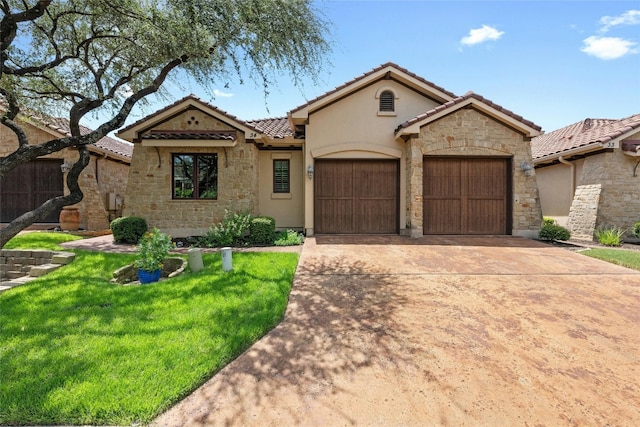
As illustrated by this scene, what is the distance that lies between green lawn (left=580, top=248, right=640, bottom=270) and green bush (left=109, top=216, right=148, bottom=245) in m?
13.5

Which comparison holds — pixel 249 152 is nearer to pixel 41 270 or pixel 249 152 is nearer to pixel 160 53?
pixel 160 53

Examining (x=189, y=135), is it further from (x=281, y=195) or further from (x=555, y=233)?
(x=555, y=233)

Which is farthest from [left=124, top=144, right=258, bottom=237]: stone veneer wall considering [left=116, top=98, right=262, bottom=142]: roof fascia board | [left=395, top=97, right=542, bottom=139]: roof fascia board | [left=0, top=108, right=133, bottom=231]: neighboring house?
[left=395, top=97, right=542, bottom=139]: roof fascia board

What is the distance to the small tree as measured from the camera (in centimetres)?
698

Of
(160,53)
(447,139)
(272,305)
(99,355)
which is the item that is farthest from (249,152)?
(99,355)

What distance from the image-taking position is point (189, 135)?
34.4ft

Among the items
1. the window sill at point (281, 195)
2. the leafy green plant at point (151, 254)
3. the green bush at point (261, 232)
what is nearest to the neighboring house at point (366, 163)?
the window sill at point (281, 195)

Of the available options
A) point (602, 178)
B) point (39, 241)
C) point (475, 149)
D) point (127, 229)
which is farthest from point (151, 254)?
point (602, 178)

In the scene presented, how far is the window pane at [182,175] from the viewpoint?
1138 cm

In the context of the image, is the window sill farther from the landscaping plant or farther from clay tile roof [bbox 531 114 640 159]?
clay tile roof [bbox 531 114 640 159]

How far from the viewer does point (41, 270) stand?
691cm

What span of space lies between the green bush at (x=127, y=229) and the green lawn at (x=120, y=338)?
3759mm

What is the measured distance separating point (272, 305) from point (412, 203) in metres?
7.42

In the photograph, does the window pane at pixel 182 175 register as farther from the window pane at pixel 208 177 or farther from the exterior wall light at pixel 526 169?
the exterior wall light at pixel 526 169
